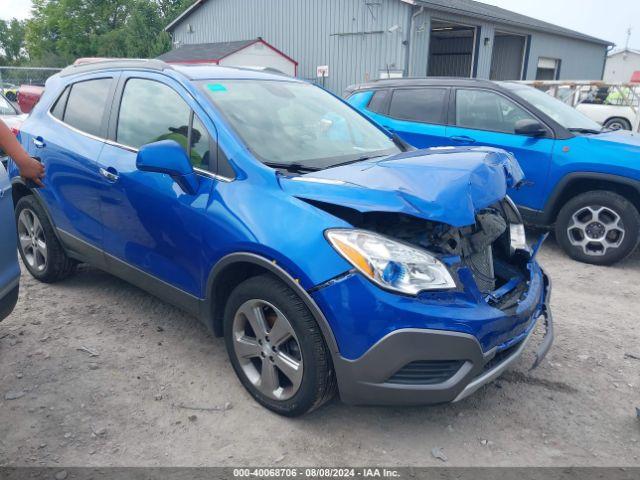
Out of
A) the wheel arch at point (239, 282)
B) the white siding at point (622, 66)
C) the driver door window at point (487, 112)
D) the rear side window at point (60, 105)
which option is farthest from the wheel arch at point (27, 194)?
the white siding at point (622, 66)

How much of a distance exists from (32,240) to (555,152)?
16.3 feet

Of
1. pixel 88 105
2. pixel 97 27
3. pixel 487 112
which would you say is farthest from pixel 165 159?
pixel 97 27

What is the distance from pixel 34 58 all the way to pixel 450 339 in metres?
62.8

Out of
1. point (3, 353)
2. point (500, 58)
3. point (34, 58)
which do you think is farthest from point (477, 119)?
point (34, 58)

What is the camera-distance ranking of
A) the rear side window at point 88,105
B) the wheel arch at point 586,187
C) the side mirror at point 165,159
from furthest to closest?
the wheel arch at point 586,187 < the rear side window at point 88,105 < the side mirror at point 165,159

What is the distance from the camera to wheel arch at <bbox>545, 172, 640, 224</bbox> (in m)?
5.02

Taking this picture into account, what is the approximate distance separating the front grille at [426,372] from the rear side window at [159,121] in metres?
1.50

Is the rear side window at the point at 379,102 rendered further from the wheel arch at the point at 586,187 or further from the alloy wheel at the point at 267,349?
the alloy wheel at the point at 267,349

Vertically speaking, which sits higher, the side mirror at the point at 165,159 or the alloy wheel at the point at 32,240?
the side mirror at the point at 165,159

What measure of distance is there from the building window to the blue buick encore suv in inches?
1037

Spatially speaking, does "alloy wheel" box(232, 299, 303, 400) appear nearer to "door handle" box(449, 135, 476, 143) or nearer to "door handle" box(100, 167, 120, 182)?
"door handle" box(100, 167, 120, 182)

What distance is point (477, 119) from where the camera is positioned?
19.4 feet

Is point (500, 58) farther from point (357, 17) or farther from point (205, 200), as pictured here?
point (205, 200)

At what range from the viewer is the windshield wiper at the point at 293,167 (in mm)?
2787
